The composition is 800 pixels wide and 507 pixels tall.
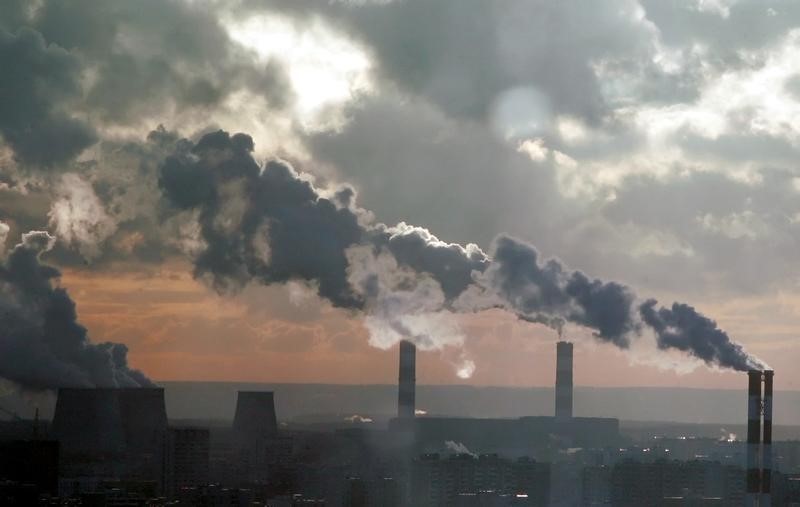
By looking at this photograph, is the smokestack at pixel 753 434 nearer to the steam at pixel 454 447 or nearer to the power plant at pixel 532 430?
the steam at pixel 454 447

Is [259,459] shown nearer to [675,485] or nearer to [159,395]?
[159,395]

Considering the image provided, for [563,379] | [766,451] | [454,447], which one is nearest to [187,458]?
[454,447]

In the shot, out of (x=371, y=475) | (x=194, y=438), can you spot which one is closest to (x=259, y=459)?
(x=194, y=438)

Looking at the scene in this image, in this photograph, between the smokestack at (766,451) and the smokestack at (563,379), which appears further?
the smokestack at (563,379)

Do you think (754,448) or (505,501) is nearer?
(754,448)

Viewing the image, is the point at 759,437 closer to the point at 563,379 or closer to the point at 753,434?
the point at 753,434

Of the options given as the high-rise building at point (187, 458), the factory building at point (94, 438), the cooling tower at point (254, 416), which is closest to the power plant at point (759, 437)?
the factory building at point (94, 438)
